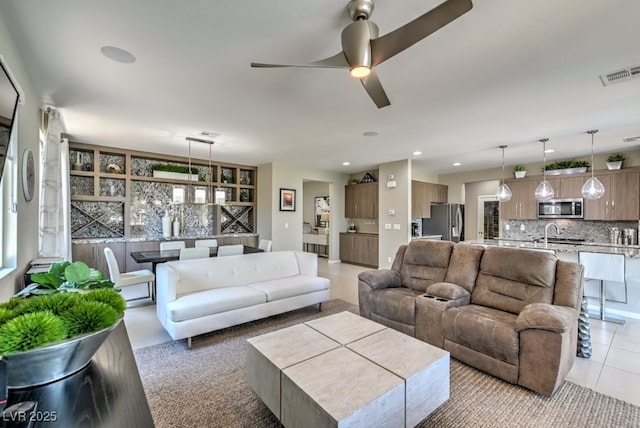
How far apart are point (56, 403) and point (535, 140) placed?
234 inches

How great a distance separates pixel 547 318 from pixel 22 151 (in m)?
4.43

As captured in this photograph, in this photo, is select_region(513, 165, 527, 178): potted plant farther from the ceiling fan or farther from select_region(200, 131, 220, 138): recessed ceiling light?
select_region(200, 131, 220, 138): recessed ceiling light

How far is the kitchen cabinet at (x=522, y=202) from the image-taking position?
6258mm

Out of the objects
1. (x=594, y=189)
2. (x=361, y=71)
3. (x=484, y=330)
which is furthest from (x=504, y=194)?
(x=361, y=71)

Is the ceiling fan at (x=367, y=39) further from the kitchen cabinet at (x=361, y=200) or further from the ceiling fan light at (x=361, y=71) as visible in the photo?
the kitchen cabinet at (x=361, y=200)

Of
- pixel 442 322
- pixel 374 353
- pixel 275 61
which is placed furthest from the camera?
pixel 442 322

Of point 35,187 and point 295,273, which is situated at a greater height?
point 35,187

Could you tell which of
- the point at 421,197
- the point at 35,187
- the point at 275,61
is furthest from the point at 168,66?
the point at 421,197

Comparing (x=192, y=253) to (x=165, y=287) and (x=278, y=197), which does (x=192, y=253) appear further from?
(x=278, y=197)

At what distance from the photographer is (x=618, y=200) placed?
5.22 metres

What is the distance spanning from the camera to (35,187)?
2875mm

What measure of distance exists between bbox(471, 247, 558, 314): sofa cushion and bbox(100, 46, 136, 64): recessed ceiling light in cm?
384

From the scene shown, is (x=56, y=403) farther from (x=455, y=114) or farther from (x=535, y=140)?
(x=535, y=140)

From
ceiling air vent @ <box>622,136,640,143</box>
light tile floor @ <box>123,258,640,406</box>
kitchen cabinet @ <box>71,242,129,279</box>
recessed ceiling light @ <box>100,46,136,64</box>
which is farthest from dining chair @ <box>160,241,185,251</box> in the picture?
ceiling air vent @ <box>622,136,640,143</box>
